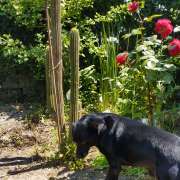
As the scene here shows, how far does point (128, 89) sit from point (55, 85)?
1026mm

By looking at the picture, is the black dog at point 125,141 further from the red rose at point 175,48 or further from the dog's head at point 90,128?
the red rose at point 175,48

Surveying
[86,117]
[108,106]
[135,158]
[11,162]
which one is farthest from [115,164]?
[108,106]

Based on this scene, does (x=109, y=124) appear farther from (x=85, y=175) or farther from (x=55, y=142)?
(x=55, y=142)

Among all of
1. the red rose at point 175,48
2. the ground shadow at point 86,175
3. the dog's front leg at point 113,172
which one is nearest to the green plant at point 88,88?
the ground shadow at point 86,175

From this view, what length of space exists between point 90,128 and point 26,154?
210 centimetres

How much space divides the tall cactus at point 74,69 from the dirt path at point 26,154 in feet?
2.13

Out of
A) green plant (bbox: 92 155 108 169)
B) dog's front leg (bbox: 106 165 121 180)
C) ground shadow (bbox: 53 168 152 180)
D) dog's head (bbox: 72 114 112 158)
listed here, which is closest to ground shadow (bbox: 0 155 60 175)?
ground shadow (bbox: 53 168 152 180)

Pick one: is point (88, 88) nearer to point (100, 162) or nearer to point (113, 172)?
point (100, 162)

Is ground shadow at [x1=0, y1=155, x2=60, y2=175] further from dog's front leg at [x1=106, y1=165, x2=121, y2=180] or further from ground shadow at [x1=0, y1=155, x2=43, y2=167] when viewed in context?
dog's front leg at [x1=106, y1=165, x2=121, y2=180]

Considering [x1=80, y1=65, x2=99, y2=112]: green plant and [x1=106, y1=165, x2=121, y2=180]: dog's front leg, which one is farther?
[x1=80, y1=65, x2=99, y2=112]: green plant

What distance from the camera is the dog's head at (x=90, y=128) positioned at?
4.76 meters

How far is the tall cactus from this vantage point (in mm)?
5816

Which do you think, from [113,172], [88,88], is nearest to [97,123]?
[113,172]

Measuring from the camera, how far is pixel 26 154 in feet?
21.8
